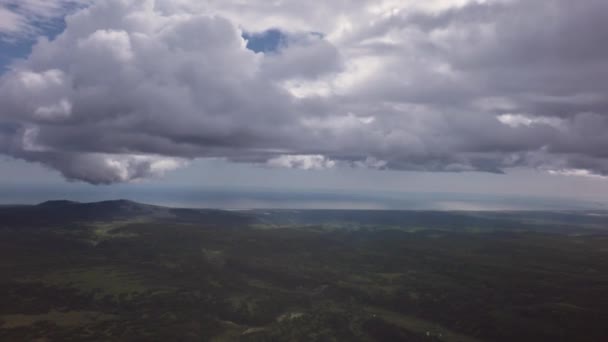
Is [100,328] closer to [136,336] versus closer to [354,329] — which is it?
[136,336]

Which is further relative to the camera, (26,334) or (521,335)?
(521,335)

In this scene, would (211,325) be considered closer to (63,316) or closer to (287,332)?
(287,332)

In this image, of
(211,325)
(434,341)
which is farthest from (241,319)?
(434,341)

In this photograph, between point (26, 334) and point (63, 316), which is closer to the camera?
point (26, 334)

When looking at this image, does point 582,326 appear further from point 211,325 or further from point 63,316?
point 63,316

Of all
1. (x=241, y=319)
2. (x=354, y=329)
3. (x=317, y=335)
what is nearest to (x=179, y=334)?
(x=241, y=319)

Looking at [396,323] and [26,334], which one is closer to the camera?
[26,334]

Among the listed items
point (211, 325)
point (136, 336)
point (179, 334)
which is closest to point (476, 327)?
point (211, 325)
